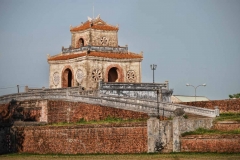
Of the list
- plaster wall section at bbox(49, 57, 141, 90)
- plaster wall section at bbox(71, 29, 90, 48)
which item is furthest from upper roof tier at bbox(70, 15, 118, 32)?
plaster wall section at bbox(49, 57, 141, 90)

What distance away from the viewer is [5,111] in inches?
2195

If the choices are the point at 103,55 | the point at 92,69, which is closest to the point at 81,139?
the point at 92,69

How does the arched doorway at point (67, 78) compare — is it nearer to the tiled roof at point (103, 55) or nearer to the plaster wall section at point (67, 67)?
the plaster wall section at point (67, 67)

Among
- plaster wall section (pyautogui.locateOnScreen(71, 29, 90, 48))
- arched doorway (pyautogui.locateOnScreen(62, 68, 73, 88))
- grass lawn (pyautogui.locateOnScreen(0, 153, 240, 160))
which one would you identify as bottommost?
grass lawn (pyautogui.locateOnScreen(0, 153, 240, 160))

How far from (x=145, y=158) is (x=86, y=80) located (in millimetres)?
23249

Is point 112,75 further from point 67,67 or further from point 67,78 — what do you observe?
point 67,67

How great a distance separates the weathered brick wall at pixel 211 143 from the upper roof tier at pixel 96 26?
26.2 metres

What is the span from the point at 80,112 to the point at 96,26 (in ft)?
47.5

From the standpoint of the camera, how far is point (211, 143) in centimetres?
3588

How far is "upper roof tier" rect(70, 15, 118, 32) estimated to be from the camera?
202 ft

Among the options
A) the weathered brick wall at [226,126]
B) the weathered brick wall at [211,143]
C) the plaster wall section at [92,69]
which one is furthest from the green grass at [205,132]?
the plaster wall section at [92,69]

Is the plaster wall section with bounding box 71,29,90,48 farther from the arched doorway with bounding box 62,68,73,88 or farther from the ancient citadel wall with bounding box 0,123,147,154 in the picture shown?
the ancient citadel wall with bounding box 0,123,147,154

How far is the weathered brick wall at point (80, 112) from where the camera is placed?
45719mm

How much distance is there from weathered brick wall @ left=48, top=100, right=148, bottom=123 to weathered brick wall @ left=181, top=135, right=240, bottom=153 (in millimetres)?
7625
